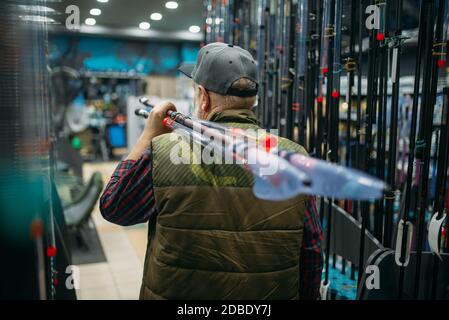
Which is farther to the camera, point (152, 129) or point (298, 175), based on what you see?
point (152, 129)

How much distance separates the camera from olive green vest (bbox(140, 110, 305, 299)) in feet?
3.36

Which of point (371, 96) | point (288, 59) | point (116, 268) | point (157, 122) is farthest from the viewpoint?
point (116, 268)

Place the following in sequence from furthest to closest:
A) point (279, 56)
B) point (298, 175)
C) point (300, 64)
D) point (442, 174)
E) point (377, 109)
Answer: point (279, 56)
point (300, 64)
point (377, 109)
point (442, 174)
point (298, 175)

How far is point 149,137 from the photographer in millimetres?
1144

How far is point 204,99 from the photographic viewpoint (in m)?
A: 1.12

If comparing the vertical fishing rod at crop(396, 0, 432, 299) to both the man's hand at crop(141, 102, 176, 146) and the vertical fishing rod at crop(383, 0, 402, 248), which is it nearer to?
the vertical fishing rod at crop(383, 0, 402, 248)

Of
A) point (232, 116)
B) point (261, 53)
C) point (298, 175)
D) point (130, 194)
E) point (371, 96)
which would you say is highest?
point (261, 53)

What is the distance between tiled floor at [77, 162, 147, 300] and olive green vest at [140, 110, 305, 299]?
84.1 inches

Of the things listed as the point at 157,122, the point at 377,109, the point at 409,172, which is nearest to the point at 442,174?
the point at 409,172

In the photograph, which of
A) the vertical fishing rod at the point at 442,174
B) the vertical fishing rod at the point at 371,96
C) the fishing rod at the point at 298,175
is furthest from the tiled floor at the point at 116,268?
the fishing rod at the point at 298,175

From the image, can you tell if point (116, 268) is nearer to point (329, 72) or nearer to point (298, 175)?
point (329, 72)

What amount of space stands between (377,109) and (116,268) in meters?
2.90
